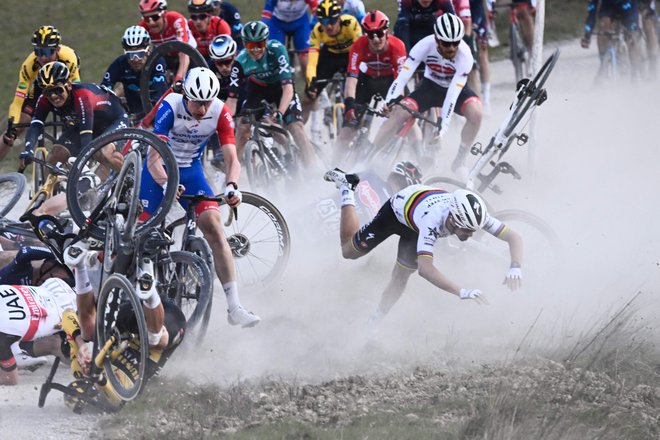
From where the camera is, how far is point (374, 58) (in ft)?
45.6

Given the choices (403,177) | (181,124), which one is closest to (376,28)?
(403,177)

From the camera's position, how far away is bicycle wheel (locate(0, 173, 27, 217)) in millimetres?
11050

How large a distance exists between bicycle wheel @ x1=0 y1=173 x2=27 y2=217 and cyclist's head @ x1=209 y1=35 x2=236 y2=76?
276 centimetres

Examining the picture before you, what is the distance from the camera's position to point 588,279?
1173 centimetres

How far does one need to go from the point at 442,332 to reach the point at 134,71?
17.3 feet

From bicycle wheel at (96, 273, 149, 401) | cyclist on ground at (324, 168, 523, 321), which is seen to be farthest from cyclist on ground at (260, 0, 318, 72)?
bicycle wheel at (96, 273, 149, 401)

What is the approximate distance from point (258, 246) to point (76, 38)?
13.6 m

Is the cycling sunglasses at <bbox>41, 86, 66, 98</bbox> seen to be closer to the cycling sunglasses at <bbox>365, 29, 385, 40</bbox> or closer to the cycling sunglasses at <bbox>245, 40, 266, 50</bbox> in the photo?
the cycling sunglasses at <bbox>245, 40, 266, 50</bbox>

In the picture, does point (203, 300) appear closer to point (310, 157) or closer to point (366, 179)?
point (366, 179)

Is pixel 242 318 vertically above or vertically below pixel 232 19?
below

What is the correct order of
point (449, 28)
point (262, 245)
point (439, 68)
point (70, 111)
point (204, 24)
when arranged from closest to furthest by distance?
point (262, 245), point (70, 111), point (449, 28), point (439, 68), point (204, 24)

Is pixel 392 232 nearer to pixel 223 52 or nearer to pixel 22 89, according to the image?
pixel 223 52

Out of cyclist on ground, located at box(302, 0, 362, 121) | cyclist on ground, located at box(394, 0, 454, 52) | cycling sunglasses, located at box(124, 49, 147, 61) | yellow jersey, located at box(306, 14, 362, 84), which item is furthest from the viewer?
yellow jersey, located at box(306, 14, 362, 84)

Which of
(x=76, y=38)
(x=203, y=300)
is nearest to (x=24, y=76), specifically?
(x=203, y=300)
